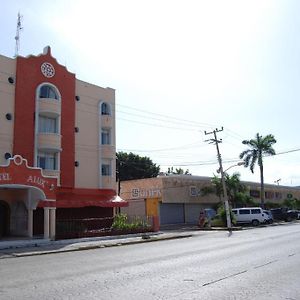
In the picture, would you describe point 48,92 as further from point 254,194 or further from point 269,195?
point 269,195

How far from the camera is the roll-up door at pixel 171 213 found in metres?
52.2

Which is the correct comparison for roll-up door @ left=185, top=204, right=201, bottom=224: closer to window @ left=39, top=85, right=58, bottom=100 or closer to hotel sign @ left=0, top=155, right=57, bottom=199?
window @ left=39, top=85, right=58, bottom=100

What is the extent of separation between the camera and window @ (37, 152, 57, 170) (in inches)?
1326

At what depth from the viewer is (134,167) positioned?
74.9m

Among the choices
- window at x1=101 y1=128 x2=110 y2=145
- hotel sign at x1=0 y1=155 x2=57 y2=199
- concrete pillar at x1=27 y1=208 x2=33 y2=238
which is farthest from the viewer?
window at x1=101 y1=128 x2=110 y2=145

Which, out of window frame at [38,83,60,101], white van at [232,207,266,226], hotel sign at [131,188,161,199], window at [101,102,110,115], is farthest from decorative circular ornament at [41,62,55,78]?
white van at [232,207,266,226]

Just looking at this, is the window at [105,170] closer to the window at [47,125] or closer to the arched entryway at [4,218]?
the window at [47,125]

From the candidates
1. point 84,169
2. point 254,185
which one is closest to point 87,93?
point 84,169

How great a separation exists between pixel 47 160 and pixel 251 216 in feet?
80.5

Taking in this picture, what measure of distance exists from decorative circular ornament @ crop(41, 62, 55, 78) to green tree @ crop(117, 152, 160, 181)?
38660mm

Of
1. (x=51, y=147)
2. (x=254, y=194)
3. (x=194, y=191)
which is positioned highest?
(x=51, y=147)

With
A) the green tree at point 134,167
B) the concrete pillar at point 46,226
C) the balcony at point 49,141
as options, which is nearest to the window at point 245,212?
the balcony at point 49,141

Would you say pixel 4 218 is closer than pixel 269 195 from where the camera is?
Yes

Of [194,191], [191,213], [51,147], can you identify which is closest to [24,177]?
[51,147]
